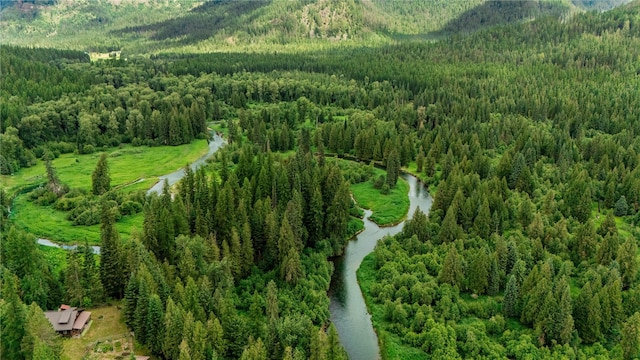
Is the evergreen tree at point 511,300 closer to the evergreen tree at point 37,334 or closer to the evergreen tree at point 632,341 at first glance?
the evergreen tree at point 632,341

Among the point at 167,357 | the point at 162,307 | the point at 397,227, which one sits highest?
the point at 162,307

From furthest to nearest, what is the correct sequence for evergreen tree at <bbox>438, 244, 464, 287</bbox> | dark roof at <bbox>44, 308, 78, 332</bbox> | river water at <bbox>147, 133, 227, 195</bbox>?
river water at <bbox>147, 133, 227, 195</bbox>, evergreen tree at <bbox>438, 244, 464, 287</bbox>, dark roof at <bbox>44, 308, 78, 332</bbox>

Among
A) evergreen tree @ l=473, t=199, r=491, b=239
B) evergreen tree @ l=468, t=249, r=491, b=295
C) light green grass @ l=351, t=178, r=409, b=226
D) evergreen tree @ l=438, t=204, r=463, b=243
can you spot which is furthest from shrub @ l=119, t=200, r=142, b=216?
evergreen tree @ l=468, t=249, r=491, b=295

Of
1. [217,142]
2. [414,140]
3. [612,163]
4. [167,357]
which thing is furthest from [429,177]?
[167,357]

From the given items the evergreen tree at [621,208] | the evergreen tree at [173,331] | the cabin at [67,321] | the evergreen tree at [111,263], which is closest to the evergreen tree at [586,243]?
the evergreen tree at [621,208]

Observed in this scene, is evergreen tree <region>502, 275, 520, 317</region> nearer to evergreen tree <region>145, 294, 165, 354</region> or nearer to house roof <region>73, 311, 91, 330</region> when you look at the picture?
evergreen tree <region>145, 294, 165, 354</region>

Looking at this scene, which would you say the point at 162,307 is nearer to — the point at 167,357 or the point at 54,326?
the point at 167,357

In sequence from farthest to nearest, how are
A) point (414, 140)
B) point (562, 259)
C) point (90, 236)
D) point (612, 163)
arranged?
1. point (414, 140)
2. point (612, 163)
3. point (90, 236)
4. point (562, 259)
